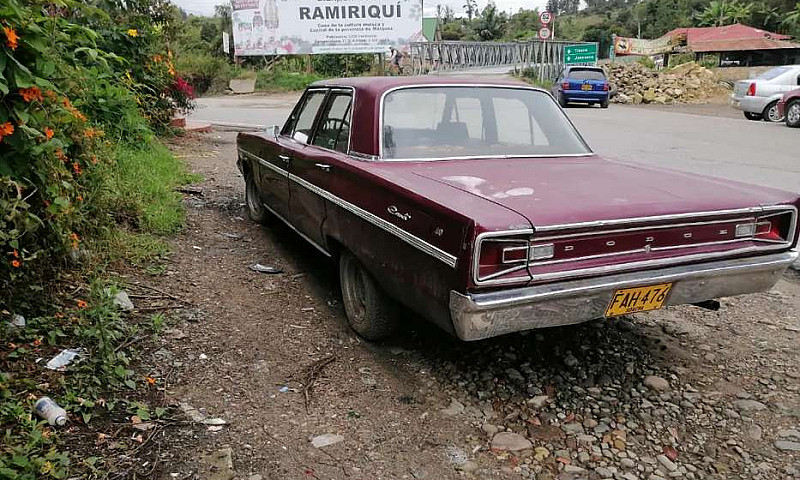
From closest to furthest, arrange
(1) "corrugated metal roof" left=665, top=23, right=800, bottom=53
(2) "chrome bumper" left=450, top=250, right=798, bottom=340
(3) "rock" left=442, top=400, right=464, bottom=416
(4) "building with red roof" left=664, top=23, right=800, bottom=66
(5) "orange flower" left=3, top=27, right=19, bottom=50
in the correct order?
(5) "orange flower" left=3, top=27, right=19, bottom=50, (2) "chrome bumper" left=450, top=250, right=798, bottom=340, (3) "rock" left=442, top=400, right=464, bottom=416, (4) "building with red roof" left=664, top=23, right=800, bottom=66, (1) "corrugated metal roof" left=665, top=23, right=800, bottom=53

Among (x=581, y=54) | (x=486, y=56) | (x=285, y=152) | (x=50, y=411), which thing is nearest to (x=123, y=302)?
(x=50, y=411)

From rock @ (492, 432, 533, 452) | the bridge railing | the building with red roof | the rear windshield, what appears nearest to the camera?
rock @ (492, 432, 533, 452)

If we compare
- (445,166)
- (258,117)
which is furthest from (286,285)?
(258,117)

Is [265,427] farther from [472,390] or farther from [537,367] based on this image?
[537,367]

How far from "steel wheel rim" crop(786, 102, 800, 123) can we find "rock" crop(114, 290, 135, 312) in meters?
16.3

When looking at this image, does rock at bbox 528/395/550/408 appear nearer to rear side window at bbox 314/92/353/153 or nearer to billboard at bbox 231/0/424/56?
rear side window at bbox 314/92/353/153

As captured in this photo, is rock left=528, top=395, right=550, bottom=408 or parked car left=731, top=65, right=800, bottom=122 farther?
parked car left=731, top=65, right=800, bottom=122

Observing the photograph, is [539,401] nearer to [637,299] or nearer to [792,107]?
[637,299]

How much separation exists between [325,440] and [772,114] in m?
18.3

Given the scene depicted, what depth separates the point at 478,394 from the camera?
10.8 feet

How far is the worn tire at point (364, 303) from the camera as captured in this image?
370 centimetres

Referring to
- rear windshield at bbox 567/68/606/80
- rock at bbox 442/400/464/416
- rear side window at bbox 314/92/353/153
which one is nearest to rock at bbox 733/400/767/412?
rock at bbox 442/400/464/416

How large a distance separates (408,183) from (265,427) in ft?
4.35

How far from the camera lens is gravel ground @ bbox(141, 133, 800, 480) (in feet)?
9.09
